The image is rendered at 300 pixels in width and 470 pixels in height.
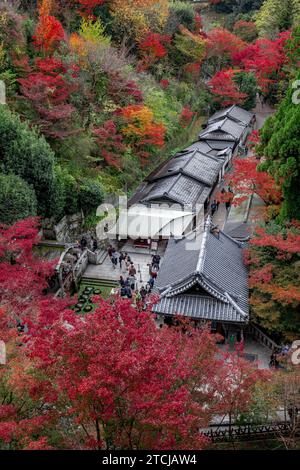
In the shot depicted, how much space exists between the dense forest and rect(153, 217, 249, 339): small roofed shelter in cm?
104

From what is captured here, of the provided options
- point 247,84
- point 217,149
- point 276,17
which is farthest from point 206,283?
point 276,17

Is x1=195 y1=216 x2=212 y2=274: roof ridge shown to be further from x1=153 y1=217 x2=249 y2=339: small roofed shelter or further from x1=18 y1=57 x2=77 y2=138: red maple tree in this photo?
x1=18 y1=57 x2=77 y2=138: red maple tree

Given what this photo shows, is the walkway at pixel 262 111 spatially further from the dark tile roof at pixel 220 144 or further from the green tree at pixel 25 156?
the green tree at pixel 25 156

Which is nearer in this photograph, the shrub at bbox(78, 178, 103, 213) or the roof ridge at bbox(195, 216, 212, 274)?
the roof ridge at bbox(195, 216, 212, 274)

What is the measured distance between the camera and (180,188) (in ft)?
113

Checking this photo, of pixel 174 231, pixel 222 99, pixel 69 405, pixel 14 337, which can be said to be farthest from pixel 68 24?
pixel 69 405

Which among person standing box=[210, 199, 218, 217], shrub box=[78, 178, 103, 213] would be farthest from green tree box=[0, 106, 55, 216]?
person standing box=[210, 199, 218, 217]

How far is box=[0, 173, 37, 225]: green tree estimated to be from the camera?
22608 millimetres

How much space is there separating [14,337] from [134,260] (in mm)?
15806

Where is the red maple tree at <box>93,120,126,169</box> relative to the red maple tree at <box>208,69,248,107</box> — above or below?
below

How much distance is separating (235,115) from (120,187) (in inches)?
866

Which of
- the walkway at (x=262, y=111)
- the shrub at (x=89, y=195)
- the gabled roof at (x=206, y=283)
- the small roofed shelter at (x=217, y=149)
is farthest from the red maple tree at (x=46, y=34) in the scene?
the walkway at (x=262, y=111)

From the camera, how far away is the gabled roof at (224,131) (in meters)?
45.4
